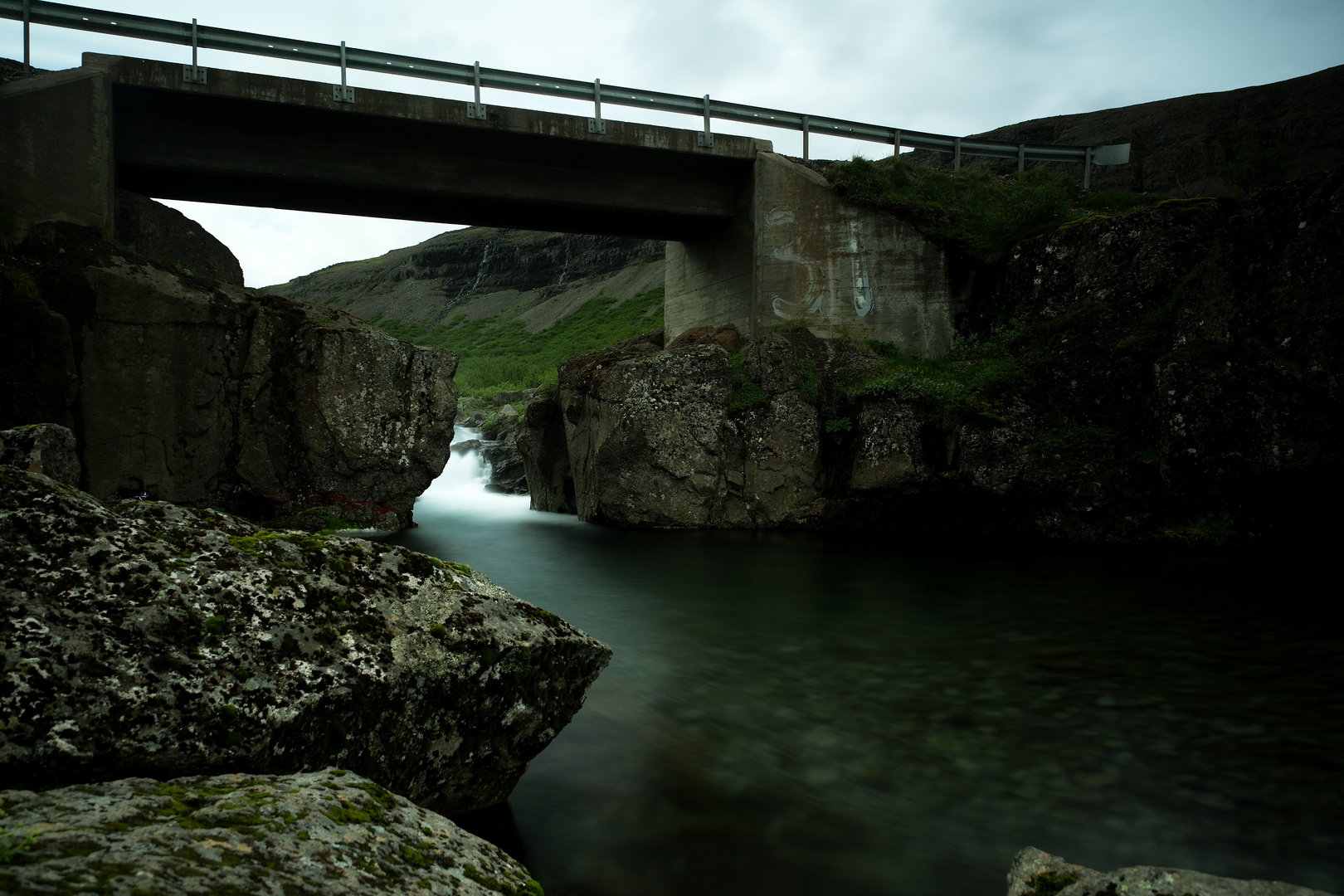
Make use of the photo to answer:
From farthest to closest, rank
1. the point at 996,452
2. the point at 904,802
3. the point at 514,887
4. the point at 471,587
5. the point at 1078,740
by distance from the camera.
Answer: the point at 996,452, the point at 1078,740, the point at 904,802, the point at 471,587, the point at 514,887

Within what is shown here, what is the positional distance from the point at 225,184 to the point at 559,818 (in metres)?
20.2

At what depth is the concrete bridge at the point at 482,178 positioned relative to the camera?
607 inches

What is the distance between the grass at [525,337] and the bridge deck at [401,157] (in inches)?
1016

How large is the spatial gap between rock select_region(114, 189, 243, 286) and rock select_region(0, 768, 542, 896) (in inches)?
680

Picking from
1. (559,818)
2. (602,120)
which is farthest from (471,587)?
(602,120)

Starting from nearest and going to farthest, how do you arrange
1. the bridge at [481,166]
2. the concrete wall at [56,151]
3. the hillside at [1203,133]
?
the concrete wall at [56,151] < the bridge at [481,166] < the hillside at [1203,133]

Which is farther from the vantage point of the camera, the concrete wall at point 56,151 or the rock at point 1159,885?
the concrete wall at point 56,151

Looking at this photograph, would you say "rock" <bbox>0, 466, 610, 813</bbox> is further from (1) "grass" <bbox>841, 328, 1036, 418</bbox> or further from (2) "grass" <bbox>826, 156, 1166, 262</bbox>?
(2) "grass" <bbox>826, 156, 1166, 262</bbox>

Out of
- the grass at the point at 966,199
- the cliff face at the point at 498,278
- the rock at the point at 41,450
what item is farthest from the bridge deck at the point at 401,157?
the cliff face at the point at 498,278

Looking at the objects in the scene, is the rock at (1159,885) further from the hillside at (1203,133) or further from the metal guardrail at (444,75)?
the hillside at (1203,133)

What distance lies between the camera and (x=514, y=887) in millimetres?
2559

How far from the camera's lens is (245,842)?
2.05 m

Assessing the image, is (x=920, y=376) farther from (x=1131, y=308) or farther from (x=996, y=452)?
(x=1131, y=308)

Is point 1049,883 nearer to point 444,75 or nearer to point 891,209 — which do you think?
point 444,75
